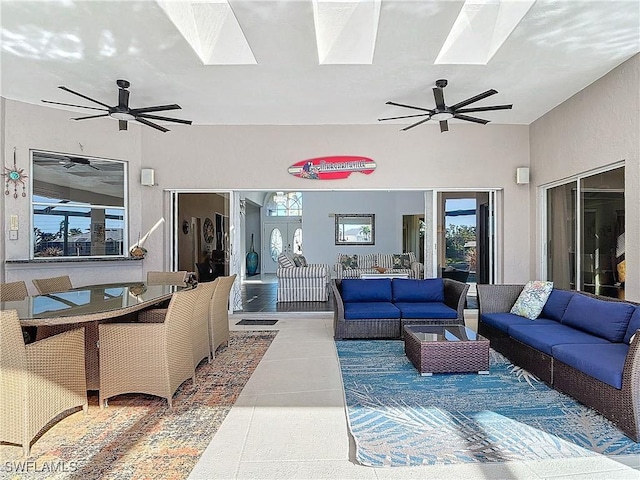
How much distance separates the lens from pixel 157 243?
264 inches

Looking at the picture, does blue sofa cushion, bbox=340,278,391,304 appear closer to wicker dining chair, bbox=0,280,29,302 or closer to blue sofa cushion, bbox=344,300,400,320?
blue sofa cushion, bbox=344,300,400,320

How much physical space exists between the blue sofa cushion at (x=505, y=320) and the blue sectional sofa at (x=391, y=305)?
51cm

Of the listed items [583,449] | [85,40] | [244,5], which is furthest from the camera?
[85,40]

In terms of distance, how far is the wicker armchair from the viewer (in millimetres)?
2211

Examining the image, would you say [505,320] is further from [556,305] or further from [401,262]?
[401,262]

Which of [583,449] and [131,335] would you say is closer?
[583,449]

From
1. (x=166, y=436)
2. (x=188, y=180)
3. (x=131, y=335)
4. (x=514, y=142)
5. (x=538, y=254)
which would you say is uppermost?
(x=514, y=142)

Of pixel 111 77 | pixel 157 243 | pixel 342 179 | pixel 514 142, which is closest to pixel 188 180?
pixel 157 243

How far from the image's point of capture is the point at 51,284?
167 inches

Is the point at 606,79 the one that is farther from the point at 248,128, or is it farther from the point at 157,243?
the point at 157,243

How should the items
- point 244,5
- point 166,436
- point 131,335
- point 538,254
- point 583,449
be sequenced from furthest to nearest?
point 538,254, point 244,5, point 131,335, point 166,436, point 583,449

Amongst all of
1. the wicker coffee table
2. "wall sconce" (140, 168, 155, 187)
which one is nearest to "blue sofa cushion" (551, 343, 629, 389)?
the wicker coffee table

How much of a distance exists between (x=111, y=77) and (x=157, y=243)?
2.81 m

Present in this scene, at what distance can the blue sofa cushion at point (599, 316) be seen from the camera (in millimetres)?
3254
